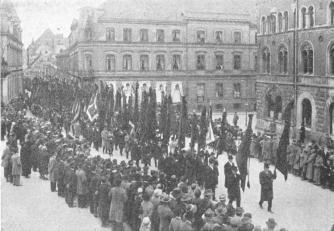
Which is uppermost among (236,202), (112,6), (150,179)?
(112,6)

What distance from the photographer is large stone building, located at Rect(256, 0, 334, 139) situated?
2905cm

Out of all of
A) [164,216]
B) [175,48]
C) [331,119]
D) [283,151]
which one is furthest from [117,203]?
[175,48]

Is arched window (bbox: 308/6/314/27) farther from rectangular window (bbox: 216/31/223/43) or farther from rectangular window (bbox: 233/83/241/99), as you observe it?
rectangular window (bbox: 233/83/241/99)

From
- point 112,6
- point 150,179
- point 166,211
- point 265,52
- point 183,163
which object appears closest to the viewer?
point 166,211

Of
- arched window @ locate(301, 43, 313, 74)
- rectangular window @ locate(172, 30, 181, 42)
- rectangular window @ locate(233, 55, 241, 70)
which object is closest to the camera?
arched window @ locate(301, 43, 313, 74)

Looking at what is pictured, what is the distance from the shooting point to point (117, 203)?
43.5 ft

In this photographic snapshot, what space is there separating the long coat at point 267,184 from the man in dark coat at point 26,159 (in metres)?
9.96

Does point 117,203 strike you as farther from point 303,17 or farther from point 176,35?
point 176,35

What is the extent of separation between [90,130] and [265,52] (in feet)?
52.8

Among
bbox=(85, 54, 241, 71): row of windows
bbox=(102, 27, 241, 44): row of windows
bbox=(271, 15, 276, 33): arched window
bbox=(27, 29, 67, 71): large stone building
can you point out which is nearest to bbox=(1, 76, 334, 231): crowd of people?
bbox=(271, 15, 276, 33): arched window

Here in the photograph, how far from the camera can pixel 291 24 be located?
32469mm

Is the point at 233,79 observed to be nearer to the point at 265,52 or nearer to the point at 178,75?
the point at 178,75

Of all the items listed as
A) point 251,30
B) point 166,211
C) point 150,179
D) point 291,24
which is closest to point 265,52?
point 291,24

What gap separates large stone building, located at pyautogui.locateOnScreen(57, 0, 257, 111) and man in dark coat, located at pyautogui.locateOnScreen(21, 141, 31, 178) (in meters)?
29.6
